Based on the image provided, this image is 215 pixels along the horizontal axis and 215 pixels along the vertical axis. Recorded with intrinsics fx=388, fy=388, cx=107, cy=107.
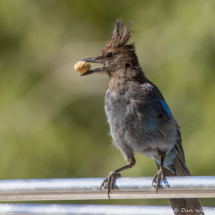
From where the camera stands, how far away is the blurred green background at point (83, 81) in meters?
6.88

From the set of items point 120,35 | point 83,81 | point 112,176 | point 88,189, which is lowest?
point 88,189

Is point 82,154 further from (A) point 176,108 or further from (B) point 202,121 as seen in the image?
(B) point 202,121

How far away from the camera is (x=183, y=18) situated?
24.7 feet

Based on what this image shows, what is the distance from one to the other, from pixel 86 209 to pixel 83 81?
6.92m

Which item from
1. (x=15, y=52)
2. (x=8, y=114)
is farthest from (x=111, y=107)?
(x=15, y=52)

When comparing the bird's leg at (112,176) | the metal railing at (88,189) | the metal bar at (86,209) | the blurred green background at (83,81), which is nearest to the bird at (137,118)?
the bird's leg at (112,176)

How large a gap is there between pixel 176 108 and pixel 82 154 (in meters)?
2.69

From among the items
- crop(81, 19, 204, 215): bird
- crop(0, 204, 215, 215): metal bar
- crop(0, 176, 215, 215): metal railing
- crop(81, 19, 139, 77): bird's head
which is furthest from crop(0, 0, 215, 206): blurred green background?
crop(0, 176, 215, 215): metal railing

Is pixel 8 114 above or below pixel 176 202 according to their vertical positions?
above

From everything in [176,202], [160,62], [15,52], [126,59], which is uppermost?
[15,52]

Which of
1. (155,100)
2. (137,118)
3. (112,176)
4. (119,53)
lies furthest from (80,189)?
(119,53)

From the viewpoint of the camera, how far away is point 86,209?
2398 mm

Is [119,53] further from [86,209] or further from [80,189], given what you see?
[80,189]

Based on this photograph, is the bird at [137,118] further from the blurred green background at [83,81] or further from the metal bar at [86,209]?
the blurred green background at [83,81]
